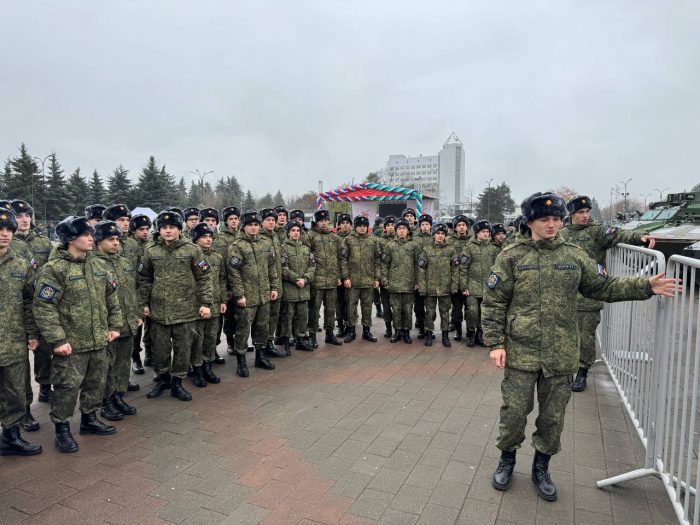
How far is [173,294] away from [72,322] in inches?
48.6

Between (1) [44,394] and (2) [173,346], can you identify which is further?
(2) [173,346]

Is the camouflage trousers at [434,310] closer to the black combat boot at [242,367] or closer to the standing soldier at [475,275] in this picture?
the standing soldier at [475,275]

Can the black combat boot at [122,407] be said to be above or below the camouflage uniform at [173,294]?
below

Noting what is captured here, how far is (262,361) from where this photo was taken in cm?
634

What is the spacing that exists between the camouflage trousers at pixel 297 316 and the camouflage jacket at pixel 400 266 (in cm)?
146

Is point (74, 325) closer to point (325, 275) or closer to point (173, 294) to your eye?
point (173, 294)

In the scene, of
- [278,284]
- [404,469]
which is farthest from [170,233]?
[404,469]

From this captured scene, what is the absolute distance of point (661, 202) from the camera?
17312 millimetres

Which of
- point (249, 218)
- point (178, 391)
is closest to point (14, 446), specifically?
point (178, 391)

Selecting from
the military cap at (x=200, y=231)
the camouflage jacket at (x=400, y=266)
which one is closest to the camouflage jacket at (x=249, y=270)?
the military cap at (x=200, y=231)

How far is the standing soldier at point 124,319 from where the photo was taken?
4.67m

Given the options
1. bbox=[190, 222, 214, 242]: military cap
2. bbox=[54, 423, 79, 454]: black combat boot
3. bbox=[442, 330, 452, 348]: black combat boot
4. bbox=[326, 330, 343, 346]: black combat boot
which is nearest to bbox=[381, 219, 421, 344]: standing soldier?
bbox=[442, 330, 452, 348]: black combat boot

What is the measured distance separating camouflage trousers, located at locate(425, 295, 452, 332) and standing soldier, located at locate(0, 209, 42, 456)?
536 centimetres

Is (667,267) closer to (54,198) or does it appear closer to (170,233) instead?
(170,233)
